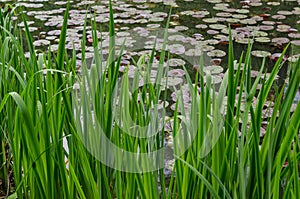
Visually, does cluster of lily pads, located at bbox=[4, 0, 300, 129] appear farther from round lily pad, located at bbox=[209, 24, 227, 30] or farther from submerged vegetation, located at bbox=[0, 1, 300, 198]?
submerged vegetation, located at bbox=[0, 1, 300, 198]

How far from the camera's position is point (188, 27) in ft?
11.8

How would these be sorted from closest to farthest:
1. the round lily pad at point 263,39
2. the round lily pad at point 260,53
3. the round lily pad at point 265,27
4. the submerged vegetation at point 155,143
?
the submerged vegetation at point 155,143, the round lily pad at point 260,53, the round lily pad at point 263,39, the round lily pad at point 265,27

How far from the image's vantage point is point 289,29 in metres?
3.45

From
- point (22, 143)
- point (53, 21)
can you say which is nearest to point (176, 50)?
point (53, 21)

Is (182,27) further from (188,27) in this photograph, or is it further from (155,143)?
(155,143)

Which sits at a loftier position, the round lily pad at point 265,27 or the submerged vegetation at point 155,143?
the submerged vegetation at point 155,143

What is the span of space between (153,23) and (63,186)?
2808 mm

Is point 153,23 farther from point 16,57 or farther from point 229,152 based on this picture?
point 229,152

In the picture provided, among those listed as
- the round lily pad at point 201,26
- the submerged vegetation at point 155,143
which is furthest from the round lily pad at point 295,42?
the submerged vegetation at point 155,143

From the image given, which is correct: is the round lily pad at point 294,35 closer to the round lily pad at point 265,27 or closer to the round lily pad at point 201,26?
the round lily pad at point 265,27

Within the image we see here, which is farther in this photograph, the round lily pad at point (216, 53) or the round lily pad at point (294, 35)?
the round lily pad at point (294, 35)

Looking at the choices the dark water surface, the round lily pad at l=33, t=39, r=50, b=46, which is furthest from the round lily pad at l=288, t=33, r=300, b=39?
the round lily pad at l=33, t=39, r=50, b=46

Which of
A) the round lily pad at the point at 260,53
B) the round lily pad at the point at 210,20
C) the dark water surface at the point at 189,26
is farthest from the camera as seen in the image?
the round lily pad at the point at 210,20

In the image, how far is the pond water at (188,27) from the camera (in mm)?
3043
